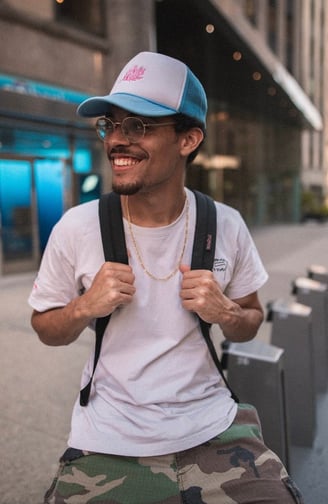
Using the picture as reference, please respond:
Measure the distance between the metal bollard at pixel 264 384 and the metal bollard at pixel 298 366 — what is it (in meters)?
0.64

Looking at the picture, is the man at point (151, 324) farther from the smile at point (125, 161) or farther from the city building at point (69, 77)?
the city building at point (69, 77)

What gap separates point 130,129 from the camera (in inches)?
62.8

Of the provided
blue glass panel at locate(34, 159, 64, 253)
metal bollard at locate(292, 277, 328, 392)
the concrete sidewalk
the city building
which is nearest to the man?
the concrete sidewalk

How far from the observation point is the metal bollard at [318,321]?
13.6ft

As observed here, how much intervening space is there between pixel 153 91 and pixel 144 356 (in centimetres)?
86

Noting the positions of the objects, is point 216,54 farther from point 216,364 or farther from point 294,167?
point 294,167

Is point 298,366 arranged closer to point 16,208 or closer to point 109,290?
point 109,290

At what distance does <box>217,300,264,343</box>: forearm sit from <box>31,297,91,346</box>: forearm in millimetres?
464

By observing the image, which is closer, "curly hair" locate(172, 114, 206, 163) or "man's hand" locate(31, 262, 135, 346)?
"man's hand" locate(31, 262, 135, 346)

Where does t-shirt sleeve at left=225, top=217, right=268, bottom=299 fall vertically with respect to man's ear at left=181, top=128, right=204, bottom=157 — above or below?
below

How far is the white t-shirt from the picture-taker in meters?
1.54

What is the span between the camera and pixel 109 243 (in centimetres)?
167

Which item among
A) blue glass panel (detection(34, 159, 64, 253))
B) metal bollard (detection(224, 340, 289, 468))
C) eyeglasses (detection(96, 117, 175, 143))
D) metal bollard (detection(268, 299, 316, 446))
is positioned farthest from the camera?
blue glass panel (detection(34, 159, 64, 253))

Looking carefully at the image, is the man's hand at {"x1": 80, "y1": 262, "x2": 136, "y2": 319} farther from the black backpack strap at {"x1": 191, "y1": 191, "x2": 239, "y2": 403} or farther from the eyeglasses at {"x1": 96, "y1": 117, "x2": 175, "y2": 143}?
the eyeglasses at {"x1": 96, "y1": 117, "x2": 175, "y2": 143}
